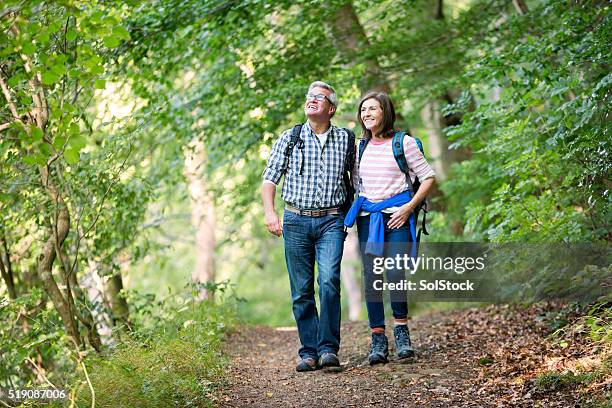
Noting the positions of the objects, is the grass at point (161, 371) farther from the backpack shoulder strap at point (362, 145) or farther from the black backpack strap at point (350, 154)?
the backpack shoulder strap at point (362, 145)

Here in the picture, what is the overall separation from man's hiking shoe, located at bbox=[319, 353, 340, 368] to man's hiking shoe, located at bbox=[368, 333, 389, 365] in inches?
12.7

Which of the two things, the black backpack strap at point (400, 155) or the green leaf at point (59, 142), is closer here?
the green leaf at point (59, 142)

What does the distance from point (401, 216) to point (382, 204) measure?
187mm

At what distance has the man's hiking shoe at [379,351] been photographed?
19.9ft

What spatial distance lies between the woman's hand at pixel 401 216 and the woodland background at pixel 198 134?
4.58ft

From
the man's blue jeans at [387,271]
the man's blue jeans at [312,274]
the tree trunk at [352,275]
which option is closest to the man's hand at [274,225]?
the man's blue jeans at [312,274]

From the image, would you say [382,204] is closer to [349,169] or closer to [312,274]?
[349,169]

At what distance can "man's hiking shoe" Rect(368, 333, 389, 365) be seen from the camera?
6.06m

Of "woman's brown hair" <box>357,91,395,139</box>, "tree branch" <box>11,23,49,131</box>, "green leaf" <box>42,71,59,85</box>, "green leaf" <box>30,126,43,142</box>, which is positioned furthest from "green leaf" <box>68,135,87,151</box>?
"woman's brown hair" <box>357,91,395,139</box>

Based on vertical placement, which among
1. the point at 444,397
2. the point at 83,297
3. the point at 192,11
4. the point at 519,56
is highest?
the point at 192,11

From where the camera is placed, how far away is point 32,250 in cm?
799

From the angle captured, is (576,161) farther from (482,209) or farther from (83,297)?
(83,297)

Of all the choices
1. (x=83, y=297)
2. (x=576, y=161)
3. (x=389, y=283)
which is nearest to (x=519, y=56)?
(x=576, y=161)

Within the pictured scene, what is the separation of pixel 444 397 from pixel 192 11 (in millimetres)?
5419
